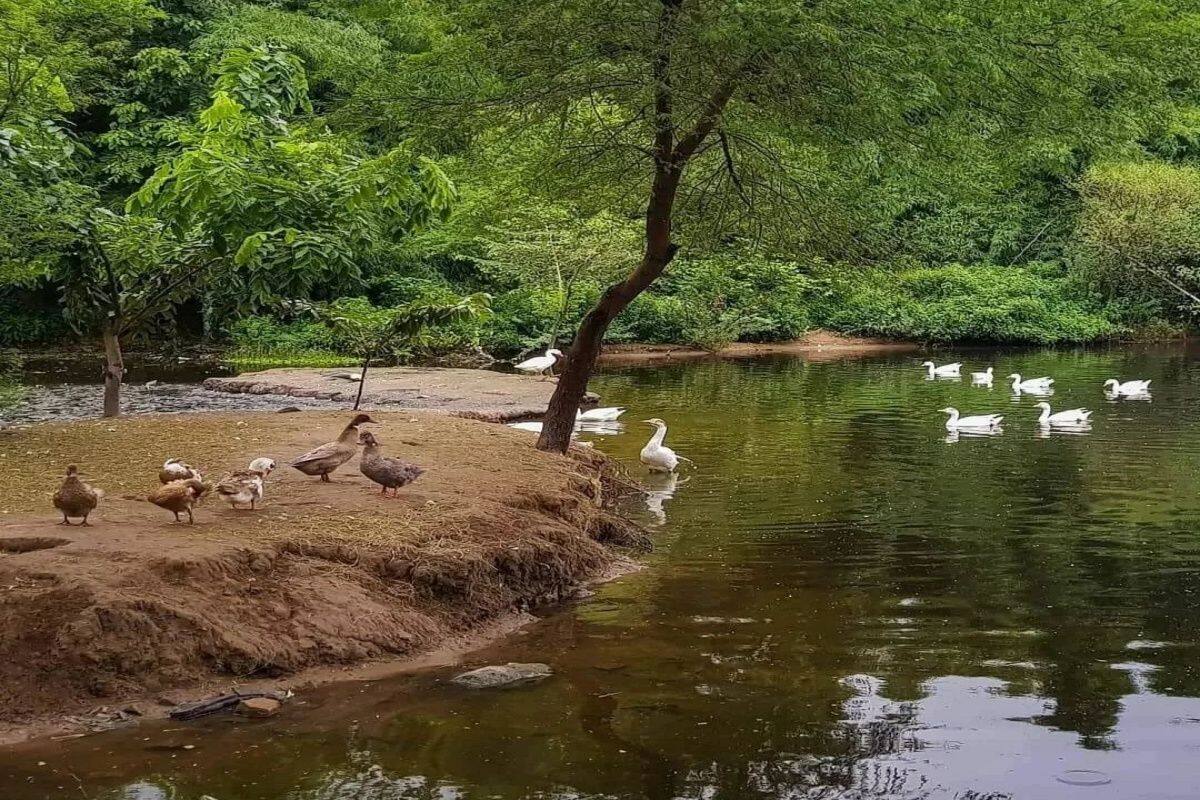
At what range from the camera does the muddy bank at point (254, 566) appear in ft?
24.3

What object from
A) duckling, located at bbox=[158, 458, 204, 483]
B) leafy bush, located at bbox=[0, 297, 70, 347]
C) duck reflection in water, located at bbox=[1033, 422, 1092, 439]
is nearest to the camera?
duckling, located at bbox=[158, 458, 204, 483]

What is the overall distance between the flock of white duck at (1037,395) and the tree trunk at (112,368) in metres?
13.0

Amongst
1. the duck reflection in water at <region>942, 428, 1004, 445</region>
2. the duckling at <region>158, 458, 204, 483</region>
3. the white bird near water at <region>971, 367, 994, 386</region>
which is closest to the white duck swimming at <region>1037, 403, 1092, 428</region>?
the duck reflection in water at <region>942, 428, 1004, 445</region>

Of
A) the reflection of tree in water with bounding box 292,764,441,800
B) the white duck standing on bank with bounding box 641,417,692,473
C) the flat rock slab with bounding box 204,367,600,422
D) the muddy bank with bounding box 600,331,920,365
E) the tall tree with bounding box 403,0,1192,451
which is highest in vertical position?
the tall tree with bounding box 403,0,1192,451

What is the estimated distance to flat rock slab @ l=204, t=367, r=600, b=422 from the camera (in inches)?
841

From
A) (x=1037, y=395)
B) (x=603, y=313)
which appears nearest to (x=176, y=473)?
(x=603, y=313)

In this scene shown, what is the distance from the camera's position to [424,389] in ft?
77.2

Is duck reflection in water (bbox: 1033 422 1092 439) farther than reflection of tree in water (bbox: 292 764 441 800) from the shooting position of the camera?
Yes

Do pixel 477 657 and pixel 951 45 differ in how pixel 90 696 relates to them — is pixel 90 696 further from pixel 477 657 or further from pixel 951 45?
pixel 951 45

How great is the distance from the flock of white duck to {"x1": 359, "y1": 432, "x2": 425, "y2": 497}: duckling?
12.8 m

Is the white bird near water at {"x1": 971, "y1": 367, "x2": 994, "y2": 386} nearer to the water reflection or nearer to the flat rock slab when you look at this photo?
the water reflection

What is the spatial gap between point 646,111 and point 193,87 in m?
26.9

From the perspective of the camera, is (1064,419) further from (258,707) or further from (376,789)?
(376,789)

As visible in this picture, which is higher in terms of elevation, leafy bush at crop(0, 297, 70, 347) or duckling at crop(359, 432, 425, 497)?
leafy bush at crop(0, 297, 70, 347)
